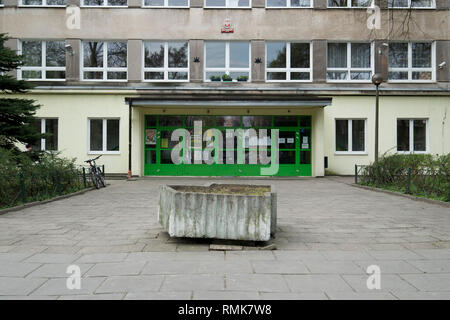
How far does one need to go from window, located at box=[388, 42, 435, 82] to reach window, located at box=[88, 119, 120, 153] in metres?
14.3

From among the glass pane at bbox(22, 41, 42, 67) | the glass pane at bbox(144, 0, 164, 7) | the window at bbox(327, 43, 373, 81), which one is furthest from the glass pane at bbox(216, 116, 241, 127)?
the glass pane at bbox(22, 41, 42, 67)

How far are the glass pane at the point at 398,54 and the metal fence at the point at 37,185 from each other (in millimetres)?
16121

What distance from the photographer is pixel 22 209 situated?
326 inches

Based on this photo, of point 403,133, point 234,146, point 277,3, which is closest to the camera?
point 234,146

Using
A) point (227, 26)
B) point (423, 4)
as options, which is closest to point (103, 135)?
point (227, 26)

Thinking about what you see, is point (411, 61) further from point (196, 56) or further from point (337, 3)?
point (196, 56)

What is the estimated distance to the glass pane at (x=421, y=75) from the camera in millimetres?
19000

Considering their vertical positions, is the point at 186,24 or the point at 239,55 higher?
the point at 186,24

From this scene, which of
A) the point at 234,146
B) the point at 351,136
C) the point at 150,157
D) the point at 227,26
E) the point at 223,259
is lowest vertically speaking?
the point at 223,259

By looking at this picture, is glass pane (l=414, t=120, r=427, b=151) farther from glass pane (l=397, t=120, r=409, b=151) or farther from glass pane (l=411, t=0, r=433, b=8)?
glass pane (l=411, t=0, r=433, b=8)

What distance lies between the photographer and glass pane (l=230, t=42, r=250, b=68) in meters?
18.8

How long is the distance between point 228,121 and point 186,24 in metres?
5.34

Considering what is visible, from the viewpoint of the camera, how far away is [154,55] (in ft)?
61.5

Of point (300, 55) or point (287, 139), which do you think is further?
point (300, 55)
